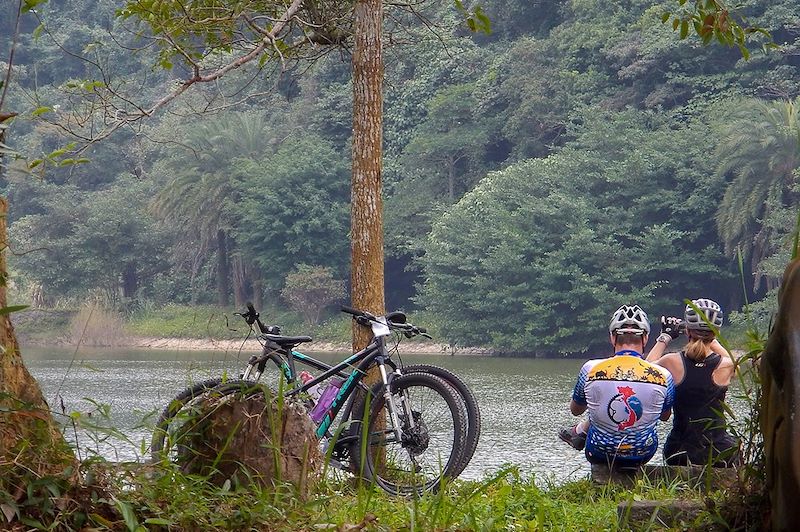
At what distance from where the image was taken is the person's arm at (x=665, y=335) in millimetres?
5184

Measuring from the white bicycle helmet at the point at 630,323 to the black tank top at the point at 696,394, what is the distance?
0.23m

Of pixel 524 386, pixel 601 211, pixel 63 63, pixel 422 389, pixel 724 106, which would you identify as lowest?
pixel 524 386

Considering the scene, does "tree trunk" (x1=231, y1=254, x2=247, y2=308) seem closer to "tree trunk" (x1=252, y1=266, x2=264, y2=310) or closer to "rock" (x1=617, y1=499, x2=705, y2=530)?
"tree trunk" (x1=252, y1=266, x2=264, y2=310)

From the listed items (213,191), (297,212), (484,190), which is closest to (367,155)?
(484,190)

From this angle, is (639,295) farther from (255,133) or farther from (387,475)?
(387,475)

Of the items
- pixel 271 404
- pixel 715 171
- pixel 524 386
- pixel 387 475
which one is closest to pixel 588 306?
pixel 715 171

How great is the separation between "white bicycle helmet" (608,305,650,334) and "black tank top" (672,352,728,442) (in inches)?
9.1

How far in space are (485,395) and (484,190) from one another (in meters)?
17.1

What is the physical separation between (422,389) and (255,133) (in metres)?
39.4

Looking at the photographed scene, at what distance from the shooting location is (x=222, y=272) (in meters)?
40.9

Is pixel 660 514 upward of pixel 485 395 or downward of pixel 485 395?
upward

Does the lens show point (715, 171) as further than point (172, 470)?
Yes

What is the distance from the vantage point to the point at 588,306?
31.6 m

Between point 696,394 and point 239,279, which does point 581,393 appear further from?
point 239,279
